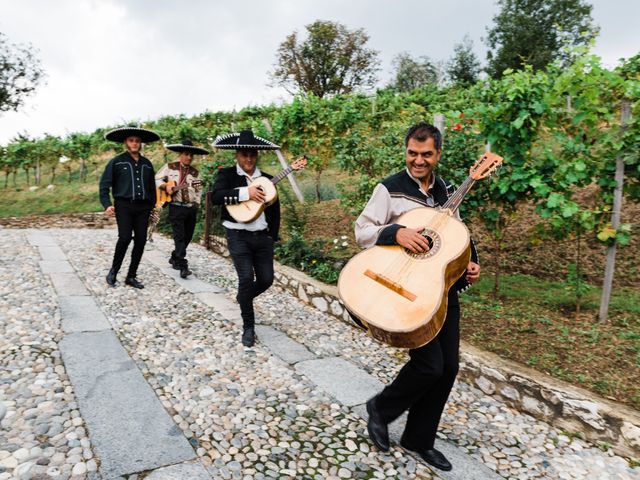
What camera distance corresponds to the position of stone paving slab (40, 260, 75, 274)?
729 centimetres

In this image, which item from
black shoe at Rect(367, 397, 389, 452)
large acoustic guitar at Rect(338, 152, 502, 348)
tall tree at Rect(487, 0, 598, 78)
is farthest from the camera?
tall tree at Rect(487, 0, 598, 78)

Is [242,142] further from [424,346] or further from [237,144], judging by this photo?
[424,346]

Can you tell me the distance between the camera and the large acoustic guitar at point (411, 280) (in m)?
2.45

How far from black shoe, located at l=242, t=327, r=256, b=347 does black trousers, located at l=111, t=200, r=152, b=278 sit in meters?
2.57

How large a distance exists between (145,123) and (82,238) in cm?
1447

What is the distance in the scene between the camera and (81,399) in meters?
3.38

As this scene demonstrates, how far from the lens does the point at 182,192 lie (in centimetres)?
733

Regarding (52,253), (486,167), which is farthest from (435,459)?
(52,253)

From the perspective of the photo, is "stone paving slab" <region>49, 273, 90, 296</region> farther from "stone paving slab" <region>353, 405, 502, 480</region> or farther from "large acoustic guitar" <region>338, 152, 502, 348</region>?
"large acoustic guitar" <region>338, 152, 502, 348</region>

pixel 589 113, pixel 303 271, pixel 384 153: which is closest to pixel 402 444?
pixel 589 113

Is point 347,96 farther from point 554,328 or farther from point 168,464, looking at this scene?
point 168,464

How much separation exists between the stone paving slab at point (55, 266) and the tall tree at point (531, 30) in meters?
33.2

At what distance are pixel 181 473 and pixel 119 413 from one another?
0.83 m

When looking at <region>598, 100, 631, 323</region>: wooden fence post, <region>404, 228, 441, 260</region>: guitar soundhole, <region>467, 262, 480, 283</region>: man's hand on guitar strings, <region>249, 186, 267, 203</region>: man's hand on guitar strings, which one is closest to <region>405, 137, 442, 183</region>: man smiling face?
<region>404, 228, 441, 260</region>: guitar soundhole
